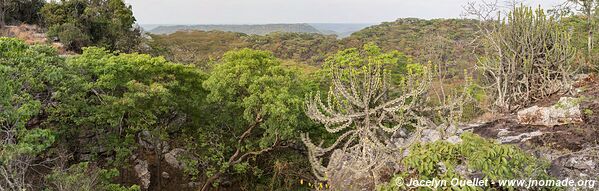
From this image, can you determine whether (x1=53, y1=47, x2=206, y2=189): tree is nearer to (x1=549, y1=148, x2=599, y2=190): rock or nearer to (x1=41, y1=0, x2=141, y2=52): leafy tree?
(x1=549, y1=148, x2=599, y2=190): rock

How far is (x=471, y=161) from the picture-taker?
4.82m

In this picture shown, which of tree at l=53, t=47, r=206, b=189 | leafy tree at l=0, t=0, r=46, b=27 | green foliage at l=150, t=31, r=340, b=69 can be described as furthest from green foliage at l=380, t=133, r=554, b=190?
green foliage at l=150, t=31, r=340, b=69

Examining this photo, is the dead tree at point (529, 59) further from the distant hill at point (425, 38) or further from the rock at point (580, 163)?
the distant hill at point (425, 38)

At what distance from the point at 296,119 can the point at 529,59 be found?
5778 mm

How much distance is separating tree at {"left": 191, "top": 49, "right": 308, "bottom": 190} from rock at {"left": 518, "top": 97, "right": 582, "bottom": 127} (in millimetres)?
5187

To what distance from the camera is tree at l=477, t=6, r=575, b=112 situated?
9.87 metres

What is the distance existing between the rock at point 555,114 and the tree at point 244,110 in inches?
204

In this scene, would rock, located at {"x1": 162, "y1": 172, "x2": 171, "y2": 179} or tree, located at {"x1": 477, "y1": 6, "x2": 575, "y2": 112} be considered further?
rock, located at {"x1": 162, "y1": 172, "x2": 171, "y2": 179}

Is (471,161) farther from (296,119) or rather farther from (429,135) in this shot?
(296,119)

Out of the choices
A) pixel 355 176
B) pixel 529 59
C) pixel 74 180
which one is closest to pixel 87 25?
pixel 74 180

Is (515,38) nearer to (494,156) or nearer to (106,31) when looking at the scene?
(494,156)

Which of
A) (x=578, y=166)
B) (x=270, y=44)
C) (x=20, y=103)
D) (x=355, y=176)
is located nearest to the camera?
(x=578, y=166)

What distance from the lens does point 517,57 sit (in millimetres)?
10289

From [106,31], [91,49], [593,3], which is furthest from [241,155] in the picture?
[593,3]
